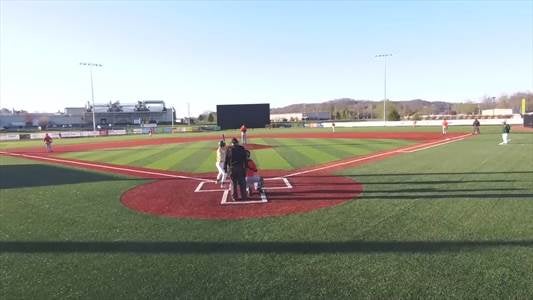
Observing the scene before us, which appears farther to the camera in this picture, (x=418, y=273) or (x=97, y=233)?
(x=97, y=233)

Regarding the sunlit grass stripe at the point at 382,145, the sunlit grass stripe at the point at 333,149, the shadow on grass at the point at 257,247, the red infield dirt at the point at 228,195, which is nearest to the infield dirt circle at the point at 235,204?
the red infield dirt at the point at 228,195

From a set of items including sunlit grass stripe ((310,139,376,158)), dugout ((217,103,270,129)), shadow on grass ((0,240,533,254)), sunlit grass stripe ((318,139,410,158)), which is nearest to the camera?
shadow on grass ((0,240,533,254))

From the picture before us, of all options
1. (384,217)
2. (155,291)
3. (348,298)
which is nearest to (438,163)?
(384,217)

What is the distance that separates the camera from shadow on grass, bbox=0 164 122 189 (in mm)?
13887

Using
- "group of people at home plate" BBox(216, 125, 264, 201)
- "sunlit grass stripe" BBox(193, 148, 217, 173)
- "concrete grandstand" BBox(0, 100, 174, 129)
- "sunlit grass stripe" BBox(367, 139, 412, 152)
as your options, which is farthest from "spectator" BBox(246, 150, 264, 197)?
"concrete grandstand" BBox(0, 100, 174, 129)

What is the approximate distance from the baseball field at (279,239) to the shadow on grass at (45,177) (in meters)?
1.02

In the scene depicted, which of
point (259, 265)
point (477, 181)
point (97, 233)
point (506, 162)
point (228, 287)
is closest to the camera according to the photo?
point (228, 287)

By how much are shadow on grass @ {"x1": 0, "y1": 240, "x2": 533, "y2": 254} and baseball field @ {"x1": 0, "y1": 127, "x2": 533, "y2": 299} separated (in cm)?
2

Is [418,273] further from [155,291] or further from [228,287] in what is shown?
[155,291]

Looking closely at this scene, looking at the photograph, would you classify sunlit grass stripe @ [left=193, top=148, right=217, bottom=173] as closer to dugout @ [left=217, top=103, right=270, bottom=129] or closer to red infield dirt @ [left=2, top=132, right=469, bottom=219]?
red infield dirt @ [left=2, top=132, right=469, bottom=219]

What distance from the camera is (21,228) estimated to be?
7.90 metres

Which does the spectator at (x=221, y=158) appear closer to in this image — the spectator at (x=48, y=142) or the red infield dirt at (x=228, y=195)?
the red infield dirt at (x=228, y=195)

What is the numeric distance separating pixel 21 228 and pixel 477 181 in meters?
12.4

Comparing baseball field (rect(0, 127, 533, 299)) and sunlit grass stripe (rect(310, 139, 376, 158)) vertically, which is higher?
sunlit grass stripe (rect(310, 139, 376, 158))
